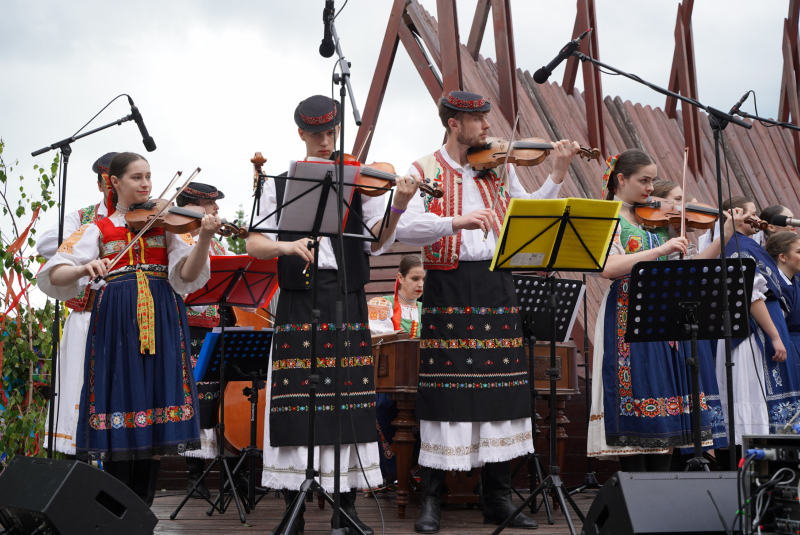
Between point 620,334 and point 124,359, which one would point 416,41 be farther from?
point 124,359

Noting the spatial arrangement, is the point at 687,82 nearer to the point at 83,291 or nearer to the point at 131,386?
the point at 83,291

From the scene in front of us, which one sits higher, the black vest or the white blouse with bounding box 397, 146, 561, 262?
the white blouse with bounding box 397, 146, 561, 262

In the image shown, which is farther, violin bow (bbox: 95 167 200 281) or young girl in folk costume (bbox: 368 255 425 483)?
young girl in folk costume (bbox: 368 255 425 483)

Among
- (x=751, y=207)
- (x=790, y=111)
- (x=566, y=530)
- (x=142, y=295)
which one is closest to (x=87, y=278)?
(x=142, y=295)

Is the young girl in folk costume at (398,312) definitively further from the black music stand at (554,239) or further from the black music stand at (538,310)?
the black music stand at (554,239)

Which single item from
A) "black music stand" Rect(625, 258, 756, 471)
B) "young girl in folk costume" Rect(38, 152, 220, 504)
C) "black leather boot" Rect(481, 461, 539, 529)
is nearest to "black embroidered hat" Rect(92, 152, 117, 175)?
"young girl in folk costume" Rect(38, 152, 220, 504)

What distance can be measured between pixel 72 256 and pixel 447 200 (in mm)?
1851

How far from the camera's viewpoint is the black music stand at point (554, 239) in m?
3.49

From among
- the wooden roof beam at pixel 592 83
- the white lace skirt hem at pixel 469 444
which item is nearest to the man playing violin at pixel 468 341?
the white lace skirt hem at pixel 469 444

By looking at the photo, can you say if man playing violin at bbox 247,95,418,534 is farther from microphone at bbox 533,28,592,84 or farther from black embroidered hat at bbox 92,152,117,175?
black embroidered hat at bbox 92,152,117,175

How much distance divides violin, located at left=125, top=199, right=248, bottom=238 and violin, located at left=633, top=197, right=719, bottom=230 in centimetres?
214

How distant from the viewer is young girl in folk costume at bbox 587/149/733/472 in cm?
403

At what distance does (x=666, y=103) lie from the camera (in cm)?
947

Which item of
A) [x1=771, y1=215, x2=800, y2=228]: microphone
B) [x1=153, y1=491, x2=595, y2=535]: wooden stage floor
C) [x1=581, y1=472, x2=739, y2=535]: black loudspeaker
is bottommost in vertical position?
[x1=153, y1=491, x2=595, y2=535]: wooden stage floor
